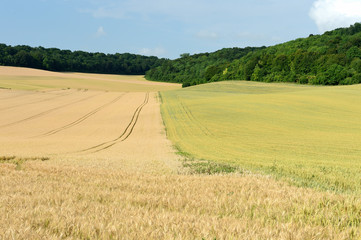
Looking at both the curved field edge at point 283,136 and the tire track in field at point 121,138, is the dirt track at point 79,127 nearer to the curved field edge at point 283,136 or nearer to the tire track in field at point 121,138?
the tire track in field at point 121,138

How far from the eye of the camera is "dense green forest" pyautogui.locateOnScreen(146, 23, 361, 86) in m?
92.7

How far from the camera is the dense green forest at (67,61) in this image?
140m

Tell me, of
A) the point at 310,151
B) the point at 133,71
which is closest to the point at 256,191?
the point at 310,151

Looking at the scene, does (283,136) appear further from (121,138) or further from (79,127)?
(79,127)

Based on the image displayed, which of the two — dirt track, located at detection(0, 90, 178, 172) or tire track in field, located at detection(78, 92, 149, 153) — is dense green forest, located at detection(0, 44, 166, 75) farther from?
tire track in field, located at detection(78, 92, 149, 153)

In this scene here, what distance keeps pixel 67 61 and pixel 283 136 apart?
142114 mm

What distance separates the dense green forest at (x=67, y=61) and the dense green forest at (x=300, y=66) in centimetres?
2418

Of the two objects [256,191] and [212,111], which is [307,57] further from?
A: [256,191]

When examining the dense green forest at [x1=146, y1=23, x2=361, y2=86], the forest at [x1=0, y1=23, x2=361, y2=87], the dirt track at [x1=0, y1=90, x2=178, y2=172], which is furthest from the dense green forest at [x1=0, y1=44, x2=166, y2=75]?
the dirt track at [x1=0, y1=90, x2=178, y2=172]

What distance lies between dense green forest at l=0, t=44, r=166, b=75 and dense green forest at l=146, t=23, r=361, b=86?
79.3ft

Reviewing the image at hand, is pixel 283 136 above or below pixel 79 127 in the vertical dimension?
above

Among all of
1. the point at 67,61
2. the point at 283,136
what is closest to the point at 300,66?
the point at 283,136

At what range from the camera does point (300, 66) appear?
102 m

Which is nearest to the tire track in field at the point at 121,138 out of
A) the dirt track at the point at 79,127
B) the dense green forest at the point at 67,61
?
the dirt track at the point at 79,127
